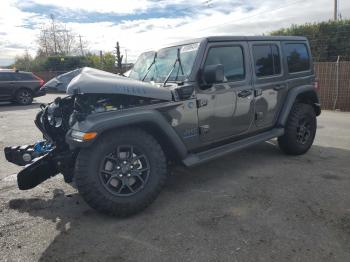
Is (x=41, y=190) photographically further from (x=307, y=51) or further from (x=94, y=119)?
(x=307, y=51)

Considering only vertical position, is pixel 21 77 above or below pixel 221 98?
above

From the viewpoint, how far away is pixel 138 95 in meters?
3.58

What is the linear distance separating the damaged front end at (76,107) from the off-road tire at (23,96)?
12.6 m

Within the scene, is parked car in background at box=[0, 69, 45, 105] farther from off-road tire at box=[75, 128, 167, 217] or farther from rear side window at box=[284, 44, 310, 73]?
off-road tire at box=[75, 128, 167, 217]

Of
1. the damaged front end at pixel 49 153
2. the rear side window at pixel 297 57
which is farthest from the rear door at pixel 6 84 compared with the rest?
the rear side window at pixel 297 57

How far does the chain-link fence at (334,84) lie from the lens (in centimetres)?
1134

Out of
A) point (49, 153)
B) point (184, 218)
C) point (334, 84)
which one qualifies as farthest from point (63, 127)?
point (334, 84)

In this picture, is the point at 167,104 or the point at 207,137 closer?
the point at 167,104

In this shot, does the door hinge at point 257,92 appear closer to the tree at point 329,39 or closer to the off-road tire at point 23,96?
the tree at point 329,39

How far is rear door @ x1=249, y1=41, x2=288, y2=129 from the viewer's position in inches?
191

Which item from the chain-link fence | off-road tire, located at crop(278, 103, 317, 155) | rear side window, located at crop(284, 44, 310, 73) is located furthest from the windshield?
the chain-link fence

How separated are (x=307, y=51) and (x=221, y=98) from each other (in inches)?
96.6

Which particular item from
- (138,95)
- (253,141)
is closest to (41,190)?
(138,95)

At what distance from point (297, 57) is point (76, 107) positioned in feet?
12.6
